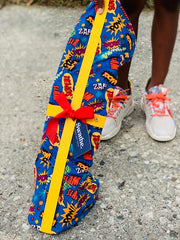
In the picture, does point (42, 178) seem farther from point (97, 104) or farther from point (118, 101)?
point (118, 101)

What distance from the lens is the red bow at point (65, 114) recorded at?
4.34 feet

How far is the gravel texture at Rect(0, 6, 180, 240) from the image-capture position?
1.46 meters

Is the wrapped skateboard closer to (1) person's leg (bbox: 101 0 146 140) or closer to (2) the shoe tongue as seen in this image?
(1) person's leg (bbox: 101 0 146 140)

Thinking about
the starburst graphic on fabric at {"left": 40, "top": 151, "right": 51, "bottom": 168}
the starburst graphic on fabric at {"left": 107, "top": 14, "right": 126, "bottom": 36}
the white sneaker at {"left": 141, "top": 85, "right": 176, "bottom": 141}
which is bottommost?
the white sneaker at {"left": 141, "top": 85, "right": 176, "bottom": 141}

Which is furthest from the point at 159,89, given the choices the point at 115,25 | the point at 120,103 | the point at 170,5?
the point at 115,25

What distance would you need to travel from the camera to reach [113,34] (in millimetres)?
1333

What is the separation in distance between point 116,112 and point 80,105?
62cm

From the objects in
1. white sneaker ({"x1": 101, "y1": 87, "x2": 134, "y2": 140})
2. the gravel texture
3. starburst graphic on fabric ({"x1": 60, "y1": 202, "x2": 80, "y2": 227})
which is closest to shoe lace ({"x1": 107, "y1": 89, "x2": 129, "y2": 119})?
white sneaker ({"x1": 101, "y1": 87, "x2": 134, "y2": 140})

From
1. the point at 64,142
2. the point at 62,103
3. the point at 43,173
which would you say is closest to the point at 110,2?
the point at 62,103

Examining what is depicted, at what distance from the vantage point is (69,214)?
1371 mm

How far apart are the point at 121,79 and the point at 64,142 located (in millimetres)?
707

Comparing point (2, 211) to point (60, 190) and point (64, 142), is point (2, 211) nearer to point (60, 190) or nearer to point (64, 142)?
point (60, 190)

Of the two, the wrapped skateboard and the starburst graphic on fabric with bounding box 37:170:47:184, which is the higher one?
the wrapped skateboard

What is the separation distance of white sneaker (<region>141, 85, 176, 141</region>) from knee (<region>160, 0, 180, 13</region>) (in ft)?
1.40
